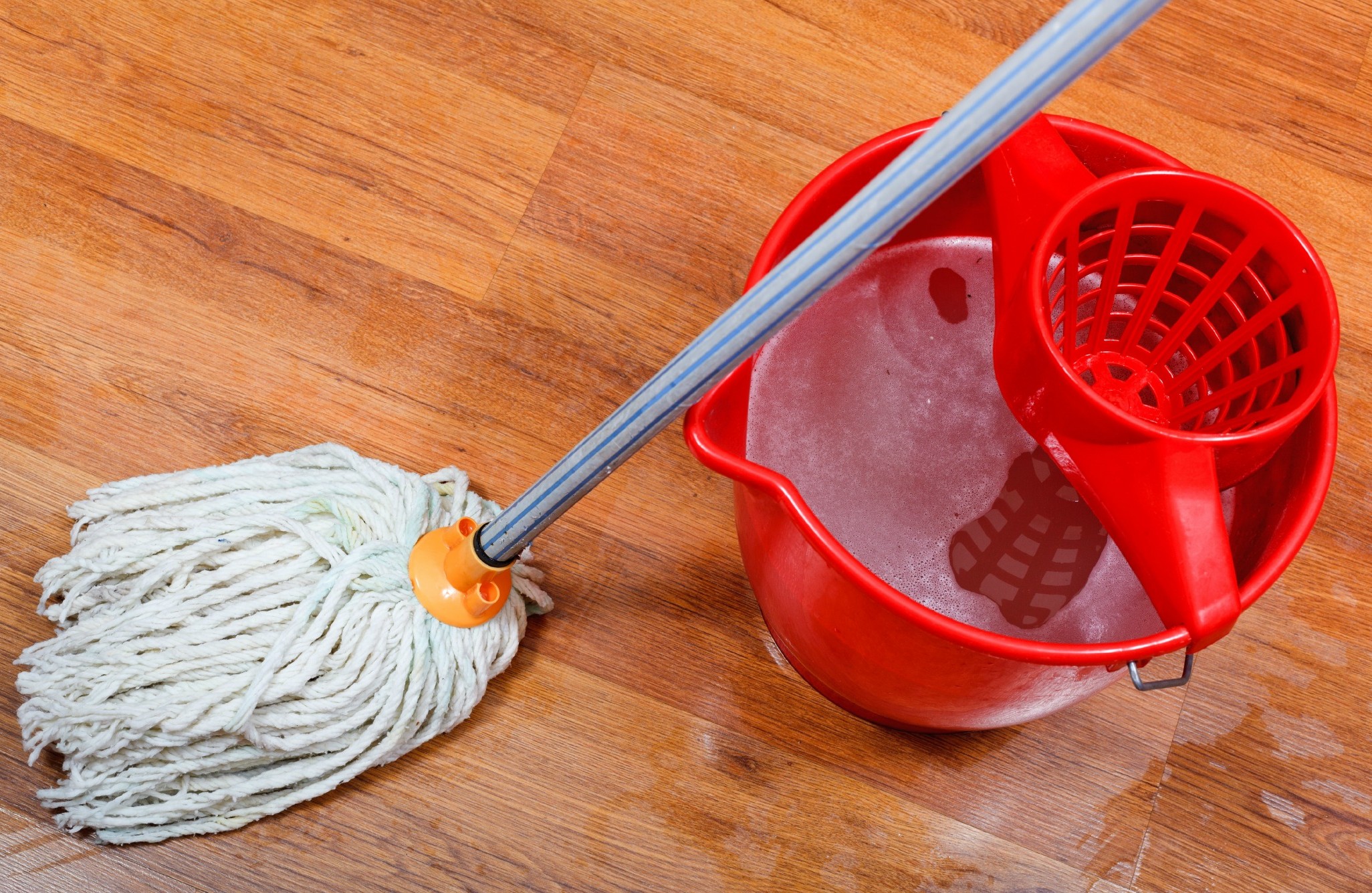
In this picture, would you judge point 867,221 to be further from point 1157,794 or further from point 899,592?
point 1157,794

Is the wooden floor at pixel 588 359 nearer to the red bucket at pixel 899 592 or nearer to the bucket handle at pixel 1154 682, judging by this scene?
the red bucket at pixel 899 592

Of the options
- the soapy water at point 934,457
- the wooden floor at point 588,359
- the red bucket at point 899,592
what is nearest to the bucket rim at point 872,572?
the red bucket at point 899,592

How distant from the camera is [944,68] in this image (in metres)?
1.04

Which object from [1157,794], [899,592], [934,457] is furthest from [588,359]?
[1157,794]

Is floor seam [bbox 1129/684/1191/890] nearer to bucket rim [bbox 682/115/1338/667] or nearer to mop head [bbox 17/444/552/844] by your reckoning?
bucket rim [bbox 682/115/1338/667]

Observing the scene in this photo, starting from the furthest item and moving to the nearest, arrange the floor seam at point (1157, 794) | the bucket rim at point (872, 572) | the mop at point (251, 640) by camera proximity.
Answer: the floor seam at point (1157, 794), the mop at point (251, 640), the bucket rim at point (872, 572)

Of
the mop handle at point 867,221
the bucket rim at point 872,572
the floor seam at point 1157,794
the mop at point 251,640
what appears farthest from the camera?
the floor seam at point 1157,794

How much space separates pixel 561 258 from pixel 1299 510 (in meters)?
0.59

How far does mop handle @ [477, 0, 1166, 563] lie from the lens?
16.2 inches

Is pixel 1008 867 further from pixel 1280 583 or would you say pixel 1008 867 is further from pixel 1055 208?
pixel 1055 208

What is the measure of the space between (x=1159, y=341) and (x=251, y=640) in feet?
2.30

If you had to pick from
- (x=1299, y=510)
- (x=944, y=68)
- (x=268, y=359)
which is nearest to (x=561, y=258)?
(x=268, y=359)

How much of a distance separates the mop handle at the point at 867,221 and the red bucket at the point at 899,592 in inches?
2.0

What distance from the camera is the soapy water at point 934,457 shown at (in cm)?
79
